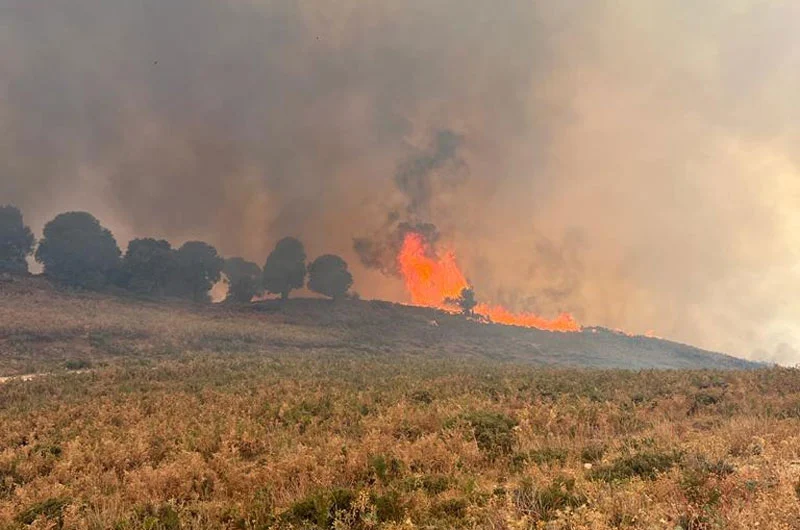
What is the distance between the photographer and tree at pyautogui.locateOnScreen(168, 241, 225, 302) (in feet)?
326

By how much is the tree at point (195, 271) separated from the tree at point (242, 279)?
474cm

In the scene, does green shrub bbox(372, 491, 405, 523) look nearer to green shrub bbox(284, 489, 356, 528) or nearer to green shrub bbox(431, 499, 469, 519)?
green shrub bbox(284, 489, 356, 528)

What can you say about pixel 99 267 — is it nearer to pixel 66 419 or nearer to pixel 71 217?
pixel 71 217

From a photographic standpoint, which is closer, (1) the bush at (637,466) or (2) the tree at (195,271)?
(1) the bush at (637,466)

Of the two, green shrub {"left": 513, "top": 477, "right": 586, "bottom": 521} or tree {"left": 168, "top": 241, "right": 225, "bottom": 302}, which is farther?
tree {"left": 168, "top": 241, "right": 225, "bottom": 302}

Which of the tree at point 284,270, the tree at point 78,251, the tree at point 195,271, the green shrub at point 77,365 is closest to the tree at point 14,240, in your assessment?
the tree at point 78,251

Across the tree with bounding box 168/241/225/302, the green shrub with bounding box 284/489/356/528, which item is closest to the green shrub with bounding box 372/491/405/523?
the green shrub with bounding box 284/489/356/528

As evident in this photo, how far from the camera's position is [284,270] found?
11400 cm

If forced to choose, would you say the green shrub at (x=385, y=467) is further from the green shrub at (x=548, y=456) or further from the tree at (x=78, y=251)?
the tree at (x=78, y=251)

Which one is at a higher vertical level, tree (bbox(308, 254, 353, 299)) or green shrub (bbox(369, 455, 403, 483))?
tree (bbox(308, 254, 353, 299))

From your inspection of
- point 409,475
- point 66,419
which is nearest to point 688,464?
point 409,475

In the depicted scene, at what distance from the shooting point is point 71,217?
9744 cm

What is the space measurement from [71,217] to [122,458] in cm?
10849

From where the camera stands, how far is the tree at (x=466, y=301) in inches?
4856
